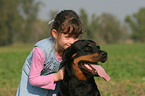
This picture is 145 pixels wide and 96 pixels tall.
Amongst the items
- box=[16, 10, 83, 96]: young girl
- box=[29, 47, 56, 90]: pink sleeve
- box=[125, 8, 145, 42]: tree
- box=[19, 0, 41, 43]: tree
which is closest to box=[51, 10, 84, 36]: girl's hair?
box=[16, 10, 83, 96]: young girl

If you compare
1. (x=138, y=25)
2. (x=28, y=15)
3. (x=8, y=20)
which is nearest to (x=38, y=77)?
(x=8, y=20)

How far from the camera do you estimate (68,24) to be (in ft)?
10.7

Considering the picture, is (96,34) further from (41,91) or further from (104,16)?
(41,91)

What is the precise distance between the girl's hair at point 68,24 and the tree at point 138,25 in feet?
308

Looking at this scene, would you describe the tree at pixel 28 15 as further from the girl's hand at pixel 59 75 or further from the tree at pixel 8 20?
Result: the girl's hand at pixel 59 75

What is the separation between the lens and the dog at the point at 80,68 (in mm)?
2746

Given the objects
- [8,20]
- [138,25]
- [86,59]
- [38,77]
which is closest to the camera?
[86,59]

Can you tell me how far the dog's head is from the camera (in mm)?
2701

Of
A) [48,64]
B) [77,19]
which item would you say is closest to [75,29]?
[77,19]

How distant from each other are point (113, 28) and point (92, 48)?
8907 centimetres

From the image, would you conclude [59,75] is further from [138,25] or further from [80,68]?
[138,25]

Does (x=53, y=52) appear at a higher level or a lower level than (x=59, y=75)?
higher

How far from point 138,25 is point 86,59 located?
99681 millimetres

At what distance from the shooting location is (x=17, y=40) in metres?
73.5
